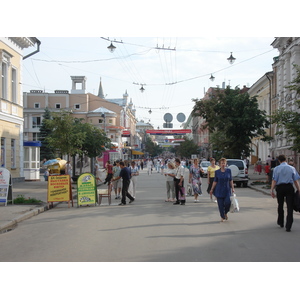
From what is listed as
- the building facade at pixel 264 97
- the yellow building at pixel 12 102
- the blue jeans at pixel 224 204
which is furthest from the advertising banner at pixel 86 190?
the building facade at pixel 264 97

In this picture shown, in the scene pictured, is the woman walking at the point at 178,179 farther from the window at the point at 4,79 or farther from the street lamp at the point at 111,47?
the window at the point at 4,79

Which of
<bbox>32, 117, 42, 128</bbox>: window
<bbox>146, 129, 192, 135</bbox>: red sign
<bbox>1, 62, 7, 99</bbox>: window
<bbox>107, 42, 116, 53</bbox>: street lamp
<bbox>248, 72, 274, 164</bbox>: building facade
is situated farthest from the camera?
<bbox>32, 117, 42, 128</bbox>: window

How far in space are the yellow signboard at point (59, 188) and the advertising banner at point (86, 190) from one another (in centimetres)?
59

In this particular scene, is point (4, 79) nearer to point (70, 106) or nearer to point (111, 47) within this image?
point (111, 47)

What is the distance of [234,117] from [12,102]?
17089 mm

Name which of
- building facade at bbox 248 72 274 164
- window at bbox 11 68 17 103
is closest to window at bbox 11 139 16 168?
window at bbox 11 68 17 103

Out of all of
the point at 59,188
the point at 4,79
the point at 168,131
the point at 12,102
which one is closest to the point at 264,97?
the point at 168,131

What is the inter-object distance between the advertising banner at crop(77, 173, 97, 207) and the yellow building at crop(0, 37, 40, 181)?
39.7ft

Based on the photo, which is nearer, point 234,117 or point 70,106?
point 234,117

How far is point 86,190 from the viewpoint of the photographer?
1595cm

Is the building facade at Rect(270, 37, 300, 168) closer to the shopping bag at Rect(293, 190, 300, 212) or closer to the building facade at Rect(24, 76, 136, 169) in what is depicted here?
the shopping bag at Rect(293, 190, 300, 212)

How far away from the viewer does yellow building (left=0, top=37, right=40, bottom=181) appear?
2628 centimetres

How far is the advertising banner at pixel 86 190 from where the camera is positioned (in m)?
15.8

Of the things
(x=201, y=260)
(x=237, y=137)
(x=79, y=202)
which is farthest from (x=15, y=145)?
(x=201, y=260)
